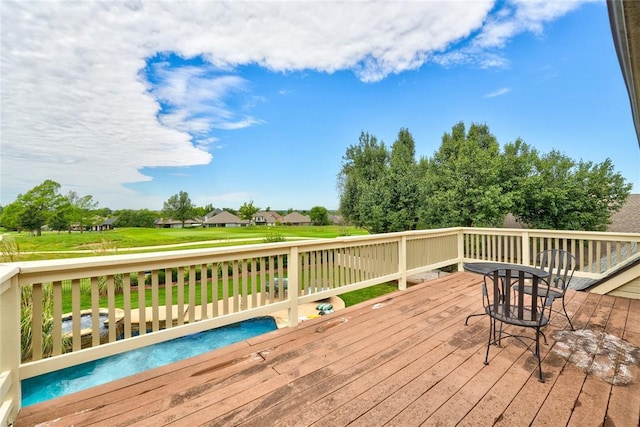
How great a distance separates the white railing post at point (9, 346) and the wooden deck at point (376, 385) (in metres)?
0.14

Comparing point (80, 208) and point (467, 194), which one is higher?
point (467, 194)

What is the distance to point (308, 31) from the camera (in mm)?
8844

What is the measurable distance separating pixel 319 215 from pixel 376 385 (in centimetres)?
3906

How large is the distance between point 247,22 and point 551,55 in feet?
46.5

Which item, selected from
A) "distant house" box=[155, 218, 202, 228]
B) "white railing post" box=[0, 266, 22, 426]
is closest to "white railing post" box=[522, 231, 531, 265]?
"white railing post" box=[0, 266, 22, 426]

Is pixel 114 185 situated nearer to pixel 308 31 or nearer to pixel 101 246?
pixel 101 246

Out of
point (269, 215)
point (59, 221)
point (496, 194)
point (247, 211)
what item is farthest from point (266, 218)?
point (496, 194)

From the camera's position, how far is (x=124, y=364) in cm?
600

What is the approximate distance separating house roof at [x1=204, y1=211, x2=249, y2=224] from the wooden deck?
40.4 metres

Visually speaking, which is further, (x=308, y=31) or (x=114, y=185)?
(x=114, y=185)

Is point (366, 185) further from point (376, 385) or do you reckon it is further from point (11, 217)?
point (11, 217)

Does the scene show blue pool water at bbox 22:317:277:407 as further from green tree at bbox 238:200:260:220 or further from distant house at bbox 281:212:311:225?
green tree at bbox 238:200:260:220

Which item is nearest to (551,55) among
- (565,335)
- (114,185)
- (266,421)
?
(565,335)

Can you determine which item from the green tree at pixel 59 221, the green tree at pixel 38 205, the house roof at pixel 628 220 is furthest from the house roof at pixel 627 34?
the green tree at pixel 59 221
